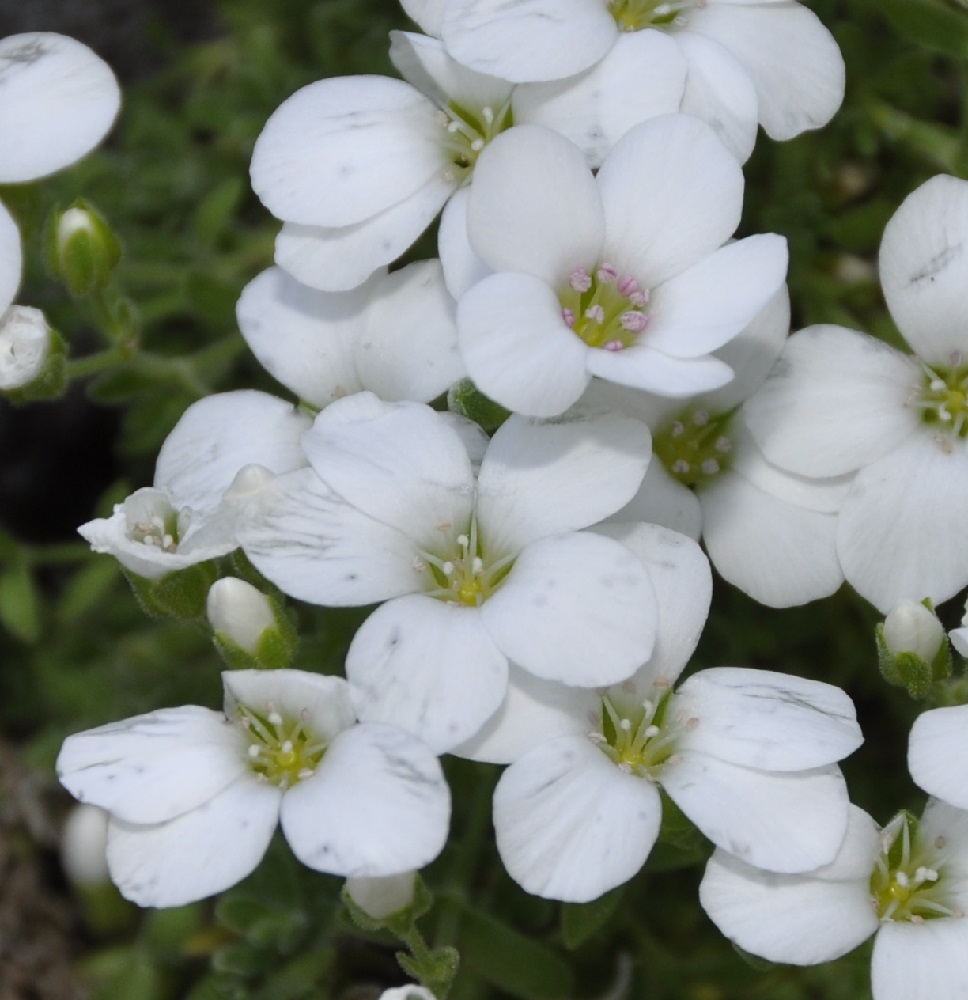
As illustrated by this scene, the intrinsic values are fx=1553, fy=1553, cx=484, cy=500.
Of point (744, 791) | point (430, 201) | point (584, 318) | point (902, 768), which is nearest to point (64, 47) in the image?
point (430, 201)

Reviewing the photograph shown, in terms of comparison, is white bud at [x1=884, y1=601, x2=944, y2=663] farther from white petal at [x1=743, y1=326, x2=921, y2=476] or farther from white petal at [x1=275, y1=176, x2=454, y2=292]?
white petal at [x1=275, y1=176, x2=454, y2=292]

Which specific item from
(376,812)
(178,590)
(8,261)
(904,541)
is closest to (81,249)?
(8,261)

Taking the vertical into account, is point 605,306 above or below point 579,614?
above

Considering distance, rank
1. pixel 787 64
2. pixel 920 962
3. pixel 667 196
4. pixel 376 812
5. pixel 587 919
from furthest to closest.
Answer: pixel 787 64
pixel 587 919
pixel 667 196
pixel 920 962
pixel 376 812

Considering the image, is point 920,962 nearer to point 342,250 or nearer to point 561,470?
point 561,470

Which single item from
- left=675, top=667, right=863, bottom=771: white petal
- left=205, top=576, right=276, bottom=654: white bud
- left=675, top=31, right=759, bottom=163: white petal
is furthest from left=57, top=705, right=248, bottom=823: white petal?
left=675, top=31, right=759, bottom=163: white petal

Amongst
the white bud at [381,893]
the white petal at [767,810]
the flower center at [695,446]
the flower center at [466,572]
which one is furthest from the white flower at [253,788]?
the flower center at [695,446]
